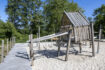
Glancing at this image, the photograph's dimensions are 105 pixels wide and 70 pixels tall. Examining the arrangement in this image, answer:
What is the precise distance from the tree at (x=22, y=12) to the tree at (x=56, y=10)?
3598mm

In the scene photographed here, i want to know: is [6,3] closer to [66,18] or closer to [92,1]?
[92,1]

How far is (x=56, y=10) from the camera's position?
926 inches

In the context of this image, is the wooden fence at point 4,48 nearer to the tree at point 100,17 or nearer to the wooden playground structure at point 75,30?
the wooden playground structure at point 75,30

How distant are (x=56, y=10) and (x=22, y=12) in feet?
27.1

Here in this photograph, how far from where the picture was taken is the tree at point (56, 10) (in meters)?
23.3

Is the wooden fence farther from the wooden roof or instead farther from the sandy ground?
the wooden roof

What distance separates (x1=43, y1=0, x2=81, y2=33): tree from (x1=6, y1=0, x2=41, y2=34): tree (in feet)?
11.8

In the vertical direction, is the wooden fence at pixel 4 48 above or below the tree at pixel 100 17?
below

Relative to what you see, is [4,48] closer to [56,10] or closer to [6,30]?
[6,30]

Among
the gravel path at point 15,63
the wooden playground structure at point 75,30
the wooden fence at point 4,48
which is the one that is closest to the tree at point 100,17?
the wooden playground structure at point 75,30

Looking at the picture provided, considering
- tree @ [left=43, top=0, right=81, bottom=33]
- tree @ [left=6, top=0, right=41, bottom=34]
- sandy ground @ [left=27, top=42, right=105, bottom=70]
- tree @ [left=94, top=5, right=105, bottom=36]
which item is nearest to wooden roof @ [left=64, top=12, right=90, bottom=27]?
sandy ground @ [left=27, top=42, right=105, bottom=70]

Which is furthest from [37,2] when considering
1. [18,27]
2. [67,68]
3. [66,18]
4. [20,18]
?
[67,68]

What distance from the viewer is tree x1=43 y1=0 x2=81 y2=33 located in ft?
76.4

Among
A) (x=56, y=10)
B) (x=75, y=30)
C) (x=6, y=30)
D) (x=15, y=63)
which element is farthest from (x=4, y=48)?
(x=56, y=10)
